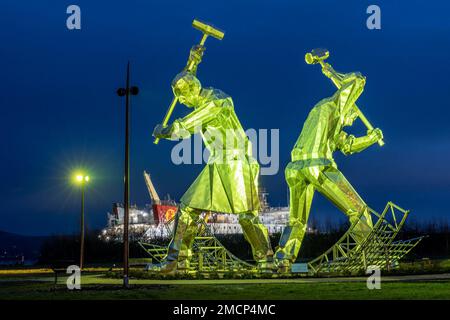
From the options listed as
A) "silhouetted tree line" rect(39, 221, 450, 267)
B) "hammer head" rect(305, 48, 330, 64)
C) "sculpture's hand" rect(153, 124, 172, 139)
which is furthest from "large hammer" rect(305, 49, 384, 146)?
"silhouetted tree line" rect(39, 221, 450, 267)

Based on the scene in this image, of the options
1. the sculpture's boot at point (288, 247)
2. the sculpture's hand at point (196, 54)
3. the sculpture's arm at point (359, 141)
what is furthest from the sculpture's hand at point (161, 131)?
the sculpture's arm at point (359, 141)

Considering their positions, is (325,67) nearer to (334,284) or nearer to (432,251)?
(334,284)

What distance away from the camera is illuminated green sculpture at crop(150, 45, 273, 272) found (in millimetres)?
18453

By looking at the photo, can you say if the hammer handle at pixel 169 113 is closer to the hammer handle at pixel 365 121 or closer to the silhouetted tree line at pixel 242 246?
the hammer handle at pixel 365 121

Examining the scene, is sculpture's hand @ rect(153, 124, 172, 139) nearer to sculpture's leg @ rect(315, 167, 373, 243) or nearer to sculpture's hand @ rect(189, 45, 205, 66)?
sculpture's hand @ rect(189, 45, 205, 66)

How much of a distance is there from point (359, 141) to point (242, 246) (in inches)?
875

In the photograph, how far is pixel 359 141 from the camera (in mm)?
20312

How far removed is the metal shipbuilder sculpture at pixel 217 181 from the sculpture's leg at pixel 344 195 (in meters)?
2.24

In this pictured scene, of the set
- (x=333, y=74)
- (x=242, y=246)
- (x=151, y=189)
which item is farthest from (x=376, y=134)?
(x=151, y=189)

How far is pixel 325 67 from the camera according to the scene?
20578 mm

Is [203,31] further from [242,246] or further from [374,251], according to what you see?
[242,246]
